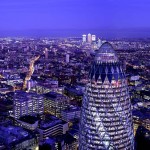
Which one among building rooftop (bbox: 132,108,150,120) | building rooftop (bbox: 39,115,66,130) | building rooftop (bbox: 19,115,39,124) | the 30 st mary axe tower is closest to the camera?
the 30 st mary axe tower

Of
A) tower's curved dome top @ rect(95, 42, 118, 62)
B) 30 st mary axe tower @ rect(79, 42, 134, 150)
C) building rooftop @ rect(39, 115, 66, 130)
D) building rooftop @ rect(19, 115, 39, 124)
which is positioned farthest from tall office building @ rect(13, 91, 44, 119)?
tower's curved dome top @ rect(95, 42, 118, 62)

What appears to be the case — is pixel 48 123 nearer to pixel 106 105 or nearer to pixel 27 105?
pixel 27 105

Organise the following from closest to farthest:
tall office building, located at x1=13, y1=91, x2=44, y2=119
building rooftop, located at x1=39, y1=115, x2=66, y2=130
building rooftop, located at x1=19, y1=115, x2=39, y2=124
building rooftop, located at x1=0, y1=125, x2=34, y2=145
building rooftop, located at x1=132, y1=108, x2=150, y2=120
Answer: building rooftop, located at x1=0, y1=125, x2=34, y2=145
building rooftop, located at x1=39, y1=115, x2=66, y2=130
building rooftop, located at x1=19, y1=115, x2=39, y2=124
building rooftop, located at x1=132, y1=108, x2=150, y2=120
tall office building, located at x1=13, y1=91, x2=44, y2=119

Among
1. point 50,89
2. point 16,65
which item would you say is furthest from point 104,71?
point 16,65

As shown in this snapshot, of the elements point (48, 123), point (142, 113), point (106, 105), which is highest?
point (106, 105)

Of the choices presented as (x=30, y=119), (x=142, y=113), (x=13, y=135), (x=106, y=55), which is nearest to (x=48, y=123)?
(x=30, y=119)

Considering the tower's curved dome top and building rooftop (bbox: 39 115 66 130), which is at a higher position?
the tower's curved dome top

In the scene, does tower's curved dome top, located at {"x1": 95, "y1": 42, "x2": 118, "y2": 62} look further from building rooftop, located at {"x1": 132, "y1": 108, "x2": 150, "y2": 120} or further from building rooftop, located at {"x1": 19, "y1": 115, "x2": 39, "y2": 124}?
building rooftop, located at {"x1": 132, "y1": 108, "x2": 150, "y2": 120}

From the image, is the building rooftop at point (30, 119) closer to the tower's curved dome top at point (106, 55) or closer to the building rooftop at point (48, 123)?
the building rooftop at point (48, 123)
